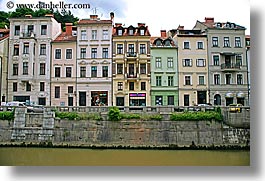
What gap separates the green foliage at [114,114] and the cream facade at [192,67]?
1194mm

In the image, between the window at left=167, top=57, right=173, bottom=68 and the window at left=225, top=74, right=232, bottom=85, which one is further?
the window at left=167, top=57, right=173, bottom=68

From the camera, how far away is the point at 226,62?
5699mm

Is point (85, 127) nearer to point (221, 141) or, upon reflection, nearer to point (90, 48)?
point (90, 48)

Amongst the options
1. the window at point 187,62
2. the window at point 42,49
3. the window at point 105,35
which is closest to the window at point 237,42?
the window at point 187,62

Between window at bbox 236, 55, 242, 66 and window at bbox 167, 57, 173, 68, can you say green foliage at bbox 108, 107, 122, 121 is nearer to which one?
window at bbox 167, 57, 173, 68

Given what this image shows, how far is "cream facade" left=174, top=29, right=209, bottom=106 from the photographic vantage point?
561 cm

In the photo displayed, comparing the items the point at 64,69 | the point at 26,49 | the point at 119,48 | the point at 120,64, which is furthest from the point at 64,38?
the point at 120,64

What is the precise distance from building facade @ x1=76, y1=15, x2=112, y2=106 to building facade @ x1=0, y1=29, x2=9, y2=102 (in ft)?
4.28

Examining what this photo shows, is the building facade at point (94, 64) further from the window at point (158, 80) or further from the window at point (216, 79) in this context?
the window at point (216, 79)

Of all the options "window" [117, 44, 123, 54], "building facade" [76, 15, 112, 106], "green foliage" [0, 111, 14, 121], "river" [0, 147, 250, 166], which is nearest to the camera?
"river" [0, 147, 250, 166]

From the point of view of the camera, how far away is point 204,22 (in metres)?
5.39

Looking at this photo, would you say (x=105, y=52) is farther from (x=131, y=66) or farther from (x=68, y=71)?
(x=68, y=71)

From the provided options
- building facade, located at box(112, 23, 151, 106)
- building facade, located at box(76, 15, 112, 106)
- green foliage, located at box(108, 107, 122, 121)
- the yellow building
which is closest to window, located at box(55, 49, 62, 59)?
building facade, located at box(76, 15, 112, 106)

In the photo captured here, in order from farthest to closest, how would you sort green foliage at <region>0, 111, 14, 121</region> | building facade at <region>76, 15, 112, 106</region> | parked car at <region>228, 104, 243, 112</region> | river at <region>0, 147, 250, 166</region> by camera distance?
green foliage at <region>0, 111, 14, 121</region>
building facade at <region>76, 15, 112, 106</region>
parked car at <region>228, 104, 243, 112</region>
river at <region>0, 147, 250, 166</region>
